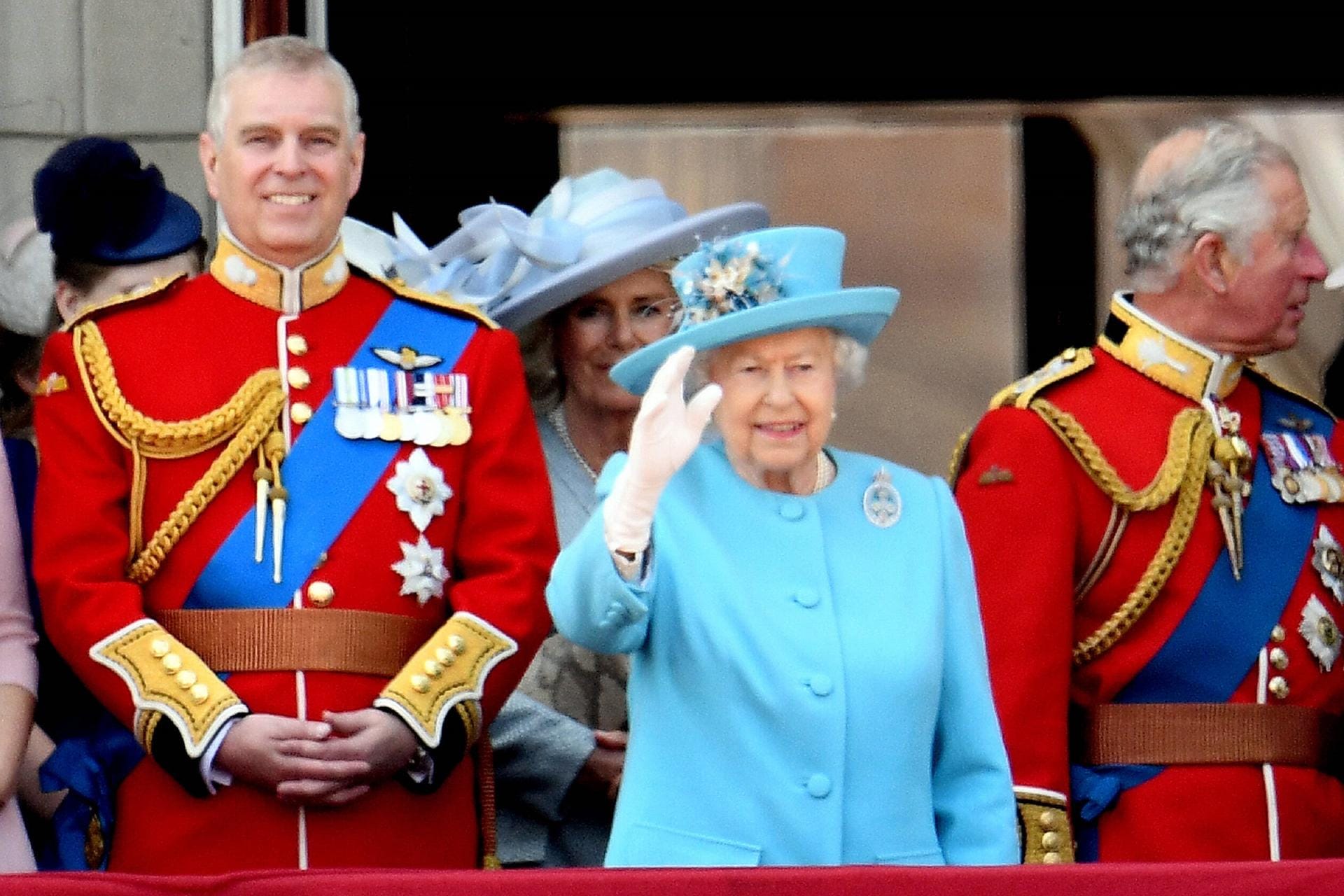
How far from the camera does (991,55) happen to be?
19.6 feet

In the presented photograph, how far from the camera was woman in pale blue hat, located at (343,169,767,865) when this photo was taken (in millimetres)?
4230

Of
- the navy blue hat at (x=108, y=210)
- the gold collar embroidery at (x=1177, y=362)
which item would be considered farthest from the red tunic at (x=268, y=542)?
the gold collar embroidery at (x=1177, y=362)

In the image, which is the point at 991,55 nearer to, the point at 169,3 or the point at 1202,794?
the point at 169,3

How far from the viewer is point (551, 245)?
4.52 m

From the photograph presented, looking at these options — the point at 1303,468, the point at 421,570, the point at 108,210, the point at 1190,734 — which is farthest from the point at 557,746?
the point at 1303,468

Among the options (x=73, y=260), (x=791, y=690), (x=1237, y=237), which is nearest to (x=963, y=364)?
(x=1237, y=237)

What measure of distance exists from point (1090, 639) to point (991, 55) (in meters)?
2.10

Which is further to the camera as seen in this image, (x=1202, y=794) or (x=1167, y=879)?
(x=1202, y=794)

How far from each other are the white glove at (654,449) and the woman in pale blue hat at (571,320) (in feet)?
3.25

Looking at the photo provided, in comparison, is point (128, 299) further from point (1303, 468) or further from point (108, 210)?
point (1303, 468)

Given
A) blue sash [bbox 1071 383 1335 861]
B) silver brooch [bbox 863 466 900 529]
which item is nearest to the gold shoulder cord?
silver brooch [bbox 863 466 900 529]

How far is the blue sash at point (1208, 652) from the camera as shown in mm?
4102

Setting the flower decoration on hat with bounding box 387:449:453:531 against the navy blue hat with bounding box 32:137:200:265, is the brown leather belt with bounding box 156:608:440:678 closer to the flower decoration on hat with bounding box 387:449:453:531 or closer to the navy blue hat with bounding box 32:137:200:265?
the flower decoration on hat with bounding box 387:449:453:531

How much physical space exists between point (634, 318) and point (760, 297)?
42.2 inches
